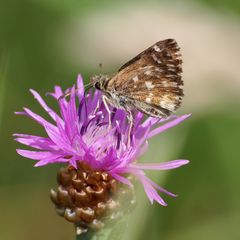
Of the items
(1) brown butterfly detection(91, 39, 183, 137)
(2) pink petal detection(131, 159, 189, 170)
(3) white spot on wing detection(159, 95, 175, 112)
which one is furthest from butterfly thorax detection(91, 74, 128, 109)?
(2) pink petal detection(131, 159, 189, 170)

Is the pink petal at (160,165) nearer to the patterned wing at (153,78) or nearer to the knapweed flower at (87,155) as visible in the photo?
the knapweed flower at (87,155)

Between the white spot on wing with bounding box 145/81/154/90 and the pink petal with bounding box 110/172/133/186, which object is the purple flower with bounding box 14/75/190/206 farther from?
the white spot on wing with bounding box 145/81/154/90

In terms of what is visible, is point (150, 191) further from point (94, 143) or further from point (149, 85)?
point (149, 85)

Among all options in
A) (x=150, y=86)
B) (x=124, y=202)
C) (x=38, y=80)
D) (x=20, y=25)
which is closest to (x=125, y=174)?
(x=124, y=202)

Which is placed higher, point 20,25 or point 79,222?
point 20,25

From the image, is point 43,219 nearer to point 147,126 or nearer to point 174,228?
point 174,228

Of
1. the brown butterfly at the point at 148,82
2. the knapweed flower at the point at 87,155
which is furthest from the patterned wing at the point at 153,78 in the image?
the knapweed flower at the point at 87,155
